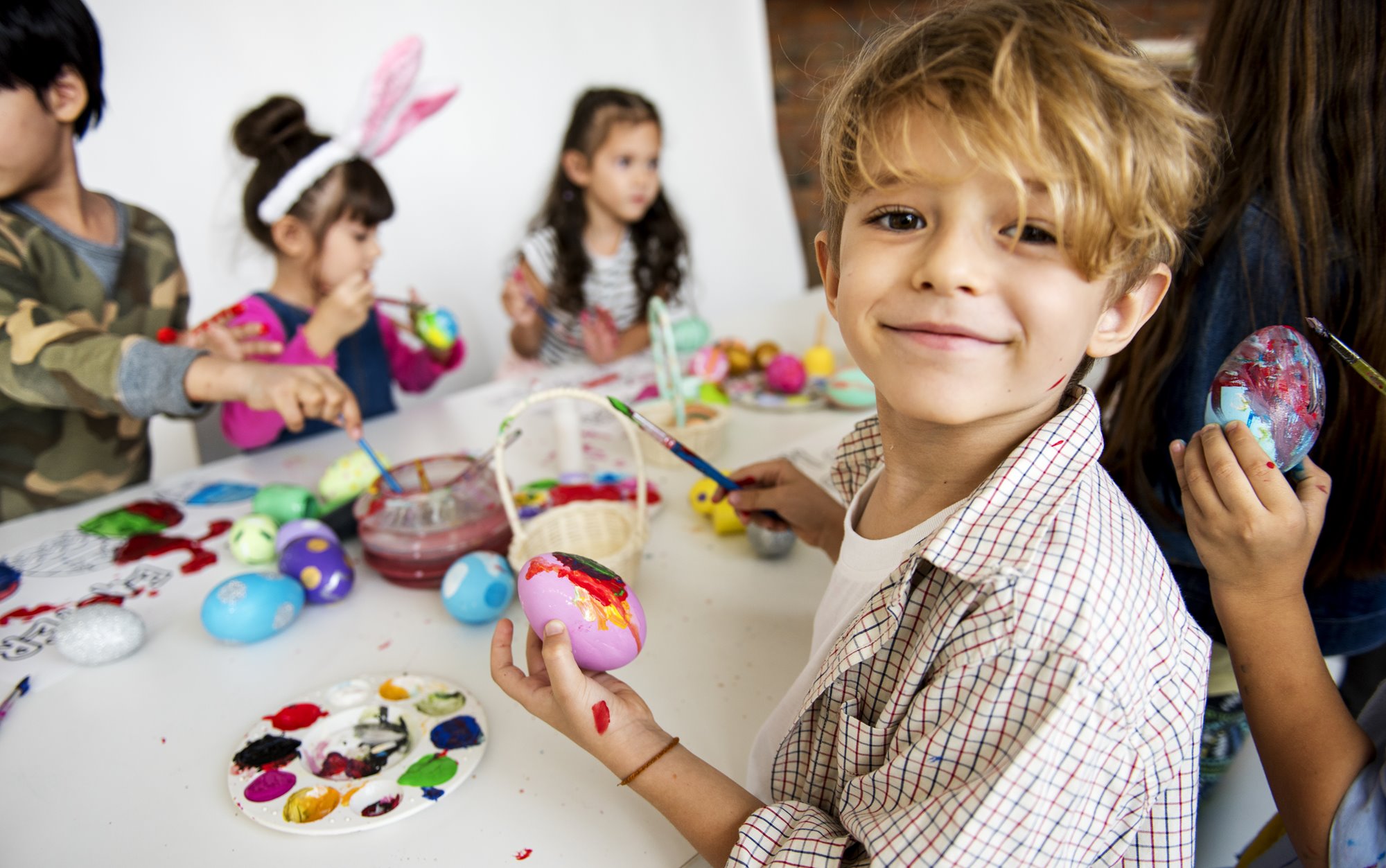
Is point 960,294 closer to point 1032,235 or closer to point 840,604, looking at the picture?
point 1032,235

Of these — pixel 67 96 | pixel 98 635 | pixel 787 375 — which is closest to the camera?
pixel 98 635

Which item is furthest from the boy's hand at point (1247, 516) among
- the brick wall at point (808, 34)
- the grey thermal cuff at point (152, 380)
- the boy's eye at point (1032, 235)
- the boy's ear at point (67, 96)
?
the brick wall at point (808, 34)

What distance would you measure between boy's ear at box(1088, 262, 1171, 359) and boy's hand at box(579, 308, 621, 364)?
1.59 metres

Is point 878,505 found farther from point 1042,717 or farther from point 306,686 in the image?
point 306,686

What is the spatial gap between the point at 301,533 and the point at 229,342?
679 millimetres

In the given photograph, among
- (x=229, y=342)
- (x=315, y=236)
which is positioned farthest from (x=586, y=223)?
(x=229, y=342)

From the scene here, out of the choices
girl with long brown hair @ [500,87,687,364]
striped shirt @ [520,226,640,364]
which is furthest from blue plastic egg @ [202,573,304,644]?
striped shirt @ [520,226,640,364]

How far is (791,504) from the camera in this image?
3.63 ft

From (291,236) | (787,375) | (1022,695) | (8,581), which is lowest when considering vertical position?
(8,581)

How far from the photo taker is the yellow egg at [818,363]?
1.91 metres

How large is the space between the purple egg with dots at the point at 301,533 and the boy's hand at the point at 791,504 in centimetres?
60

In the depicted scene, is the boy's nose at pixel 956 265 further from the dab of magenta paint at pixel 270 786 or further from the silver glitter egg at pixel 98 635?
the silver glitter egg at pixel 98 635

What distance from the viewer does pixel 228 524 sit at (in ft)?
4.51

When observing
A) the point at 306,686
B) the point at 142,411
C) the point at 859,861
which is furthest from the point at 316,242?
the point at 859,861
